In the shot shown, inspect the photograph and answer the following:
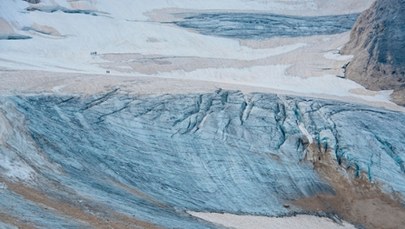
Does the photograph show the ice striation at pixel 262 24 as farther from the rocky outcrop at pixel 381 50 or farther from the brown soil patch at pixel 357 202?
the brown soil patch at pixel 357 202

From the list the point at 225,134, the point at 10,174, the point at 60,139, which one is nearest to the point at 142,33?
the point at 225,134

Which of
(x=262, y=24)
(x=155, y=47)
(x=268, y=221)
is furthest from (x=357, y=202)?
(x=262, y=24)

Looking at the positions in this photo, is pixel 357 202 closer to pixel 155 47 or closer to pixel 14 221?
pixel 14 221

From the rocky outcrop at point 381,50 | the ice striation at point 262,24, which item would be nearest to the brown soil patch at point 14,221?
the rocky outcrop at point 381,50

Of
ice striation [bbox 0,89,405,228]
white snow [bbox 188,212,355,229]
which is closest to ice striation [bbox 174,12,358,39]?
ice striation [bbox 0,89,405,228]

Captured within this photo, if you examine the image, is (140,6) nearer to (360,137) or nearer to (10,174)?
(360,137)

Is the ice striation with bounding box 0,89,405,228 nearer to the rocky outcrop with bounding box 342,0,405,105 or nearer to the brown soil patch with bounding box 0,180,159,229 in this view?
the brown soil patch with bounding box 0,180,159,229
